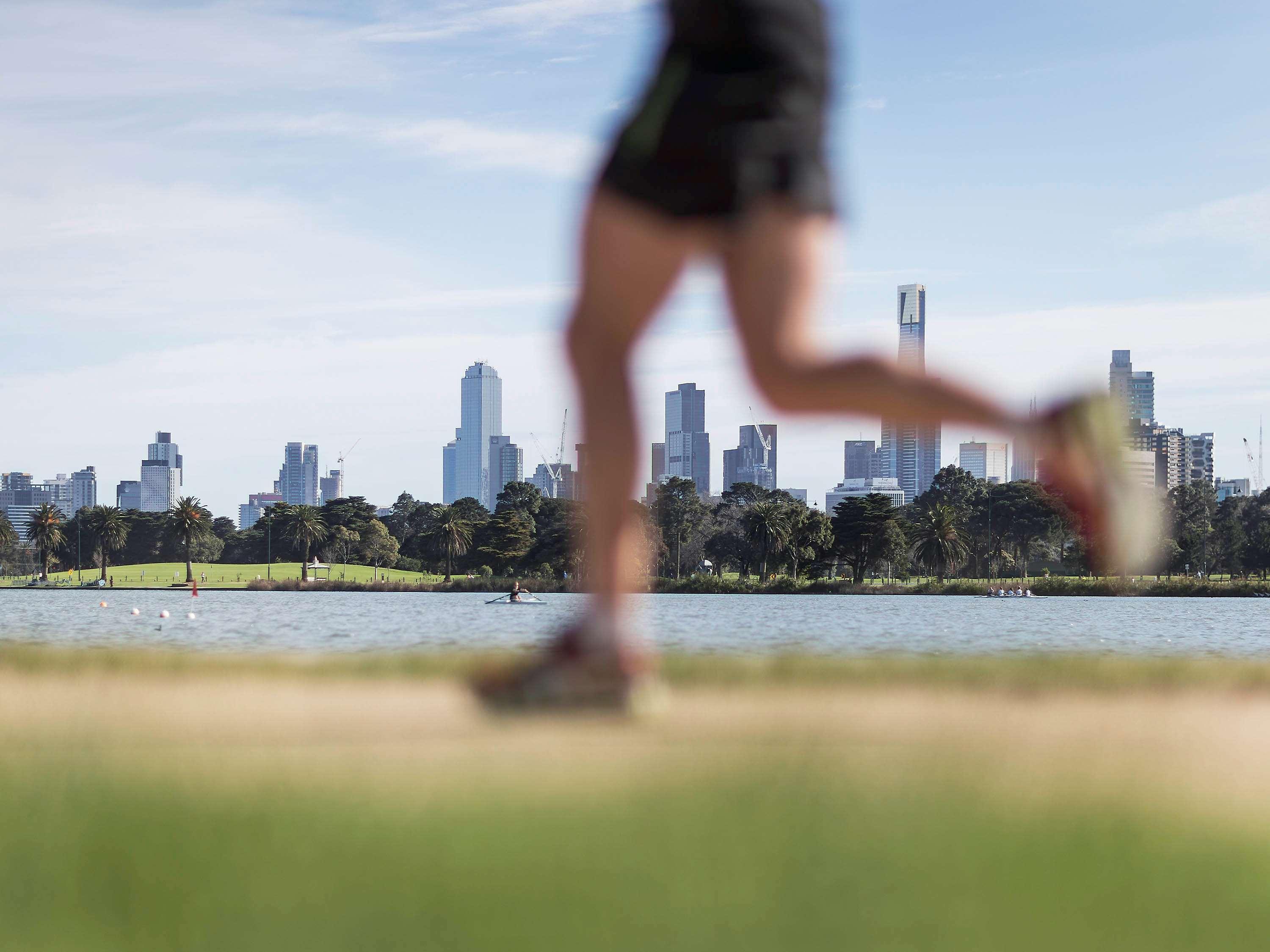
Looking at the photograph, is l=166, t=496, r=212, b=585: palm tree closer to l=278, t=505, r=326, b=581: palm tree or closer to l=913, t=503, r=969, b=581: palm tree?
l=278, t=505, r=326, b=581: palm tree

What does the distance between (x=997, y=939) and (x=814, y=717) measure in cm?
75

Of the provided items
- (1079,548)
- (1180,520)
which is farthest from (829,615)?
(1180,520)

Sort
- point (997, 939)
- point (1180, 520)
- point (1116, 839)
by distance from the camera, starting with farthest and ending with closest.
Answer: point (1180, 520) < point (1116, 839) < point (997, 939)

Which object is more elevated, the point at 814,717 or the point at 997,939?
the point at 814,717

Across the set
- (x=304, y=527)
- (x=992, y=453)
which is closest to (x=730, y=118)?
(x=992, y=453)

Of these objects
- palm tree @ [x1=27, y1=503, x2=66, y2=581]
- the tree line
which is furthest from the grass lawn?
palm tree @ [x1=27, y1=503, x2=66, y2=581]

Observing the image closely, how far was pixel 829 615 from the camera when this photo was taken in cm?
5509

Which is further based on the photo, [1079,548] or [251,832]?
[1079,548]

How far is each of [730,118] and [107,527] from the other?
544ft

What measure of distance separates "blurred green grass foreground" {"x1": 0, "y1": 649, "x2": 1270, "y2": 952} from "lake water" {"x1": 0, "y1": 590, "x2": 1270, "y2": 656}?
2.39ft

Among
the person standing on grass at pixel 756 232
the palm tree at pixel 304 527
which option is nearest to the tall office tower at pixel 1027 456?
the person standing on grass at pixel 756 232

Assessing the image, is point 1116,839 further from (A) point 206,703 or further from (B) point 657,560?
(B) point 657,560

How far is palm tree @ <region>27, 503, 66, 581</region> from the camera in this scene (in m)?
150

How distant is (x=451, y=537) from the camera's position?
131750 mm
